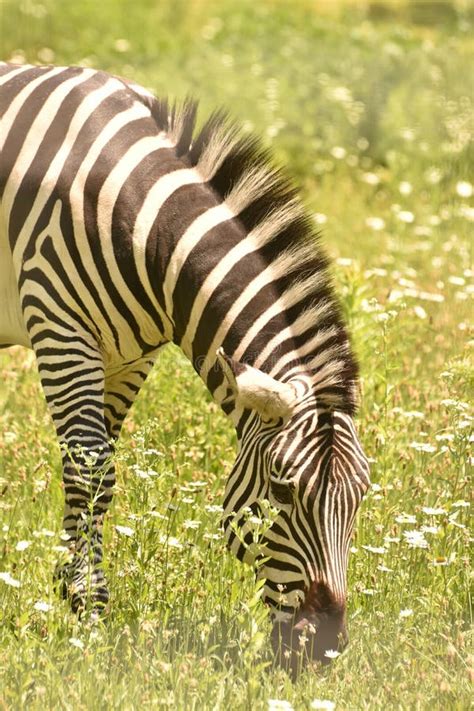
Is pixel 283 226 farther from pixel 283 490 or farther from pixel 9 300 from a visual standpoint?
pixel 9 300

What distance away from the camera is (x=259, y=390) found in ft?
14.7

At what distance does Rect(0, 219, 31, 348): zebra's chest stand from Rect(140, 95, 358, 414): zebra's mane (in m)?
0.89

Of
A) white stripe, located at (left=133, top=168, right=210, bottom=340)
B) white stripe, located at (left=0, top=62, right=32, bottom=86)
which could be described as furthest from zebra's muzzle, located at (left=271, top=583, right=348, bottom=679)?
white stripe, located at (left=0, top=62, right=32, bottom=86)

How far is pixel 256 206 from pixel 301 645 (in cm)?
172

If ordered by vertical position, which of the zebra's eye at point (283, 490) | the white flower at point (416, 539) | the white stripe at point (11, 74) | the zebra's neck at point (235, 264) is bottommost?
the zebra's eye at point (283, 490)

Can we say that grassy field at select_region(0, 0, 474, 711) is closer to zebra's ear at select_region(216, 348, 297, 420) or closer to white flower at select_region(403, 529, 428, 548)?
white flower at select_region(403, 529, 428, 548)

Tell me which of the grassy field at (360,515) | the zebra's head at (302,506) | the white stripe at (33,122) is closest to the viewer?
the grassy field at (360,515)

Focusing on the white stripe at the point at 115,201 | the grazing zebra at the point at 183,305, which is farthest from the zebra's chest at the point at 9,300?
the white stripe at the point at 115,201

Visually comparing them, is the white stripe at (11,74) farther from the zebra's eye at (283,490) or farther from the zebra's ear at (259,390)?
the zebra's eye at (283,490)

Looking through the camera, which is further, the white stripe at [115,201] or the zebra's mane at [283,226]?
the white stripe at [115,201]

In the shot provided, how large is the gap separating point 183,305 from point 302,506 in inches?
40.8

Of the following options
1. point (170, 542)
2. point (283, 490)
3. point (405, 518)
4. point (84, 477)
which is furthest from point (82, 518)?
point (405, 518)

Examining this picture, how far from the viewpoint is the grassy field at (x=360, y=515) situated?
14.0ft

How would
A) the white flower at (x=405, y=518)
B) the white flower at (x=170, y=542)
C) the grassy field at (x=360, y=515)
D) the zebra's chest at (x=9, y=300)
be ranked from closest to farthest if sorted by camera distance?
1. the grassy field at (x=360, y=515)
2. the white flower at (x=170, y=542)
3. the white flower at (x=405, y=518)
4. the zebra's chest at (x=9, y=300)
